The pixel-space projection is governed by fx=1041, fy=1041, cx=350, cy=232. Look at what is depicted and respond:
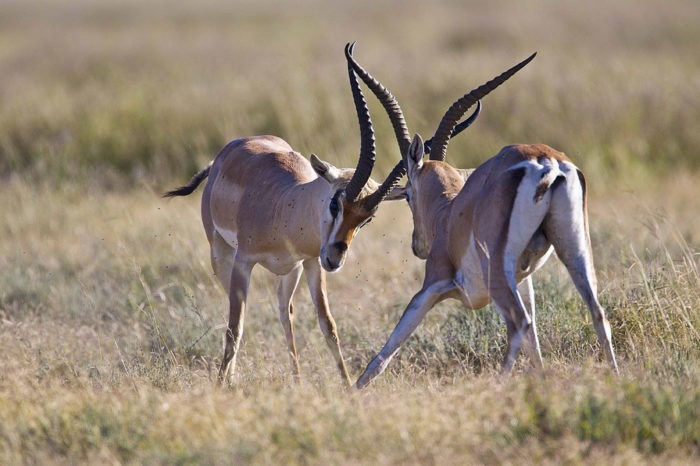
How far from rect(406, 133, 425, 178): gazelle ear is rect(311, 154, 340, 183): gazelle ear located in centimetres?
45

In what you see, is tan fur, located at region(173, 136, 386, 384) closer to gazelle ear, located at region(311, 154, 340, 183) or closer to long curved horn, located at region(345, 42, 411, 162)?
gazelle ear, located at region(311, 154, 340, 183)

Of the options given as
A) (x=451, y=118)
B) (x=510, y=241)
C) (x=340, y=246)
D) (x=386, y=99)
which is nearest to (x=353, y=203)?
(x=340, y=246)

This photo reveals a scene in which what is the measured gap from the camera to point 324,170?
6.36 metres

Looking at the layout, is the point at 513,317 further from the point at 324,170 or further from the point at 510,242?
the point at 324,170

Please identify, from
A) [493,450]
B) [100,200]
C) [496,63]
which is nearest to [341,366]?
[493,450]

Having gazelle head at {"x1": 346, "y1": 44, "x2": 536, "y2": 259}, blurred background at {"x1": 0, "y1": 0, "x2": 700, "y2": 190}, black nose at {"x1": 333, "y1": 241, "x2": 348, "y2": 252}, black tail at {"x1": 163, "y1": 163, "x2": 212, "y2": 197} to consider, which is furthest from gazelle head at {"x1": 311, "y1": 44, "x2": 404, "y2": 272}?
blurred background at {"x1": 0, "y1": 0, "x2": 700, "y2": 190}

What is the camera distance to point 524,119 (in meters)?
14.3

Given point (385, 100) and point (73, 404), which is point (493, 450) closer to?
point (73, 404)

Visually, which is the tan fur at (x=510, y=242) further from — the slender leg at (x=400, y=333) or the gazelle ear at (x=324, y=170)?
the gazelle ear at (x=324, y=170)

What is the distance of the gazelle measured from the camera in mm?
5020

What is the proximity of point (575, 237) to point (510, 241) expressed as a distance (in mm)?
315

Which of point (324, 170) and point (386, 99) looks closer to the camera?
point (386, 99)

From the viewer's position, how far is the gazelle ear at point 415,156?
6.25 metres

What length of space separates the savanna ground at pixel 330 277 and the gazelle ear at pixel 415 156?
3.61 ft
